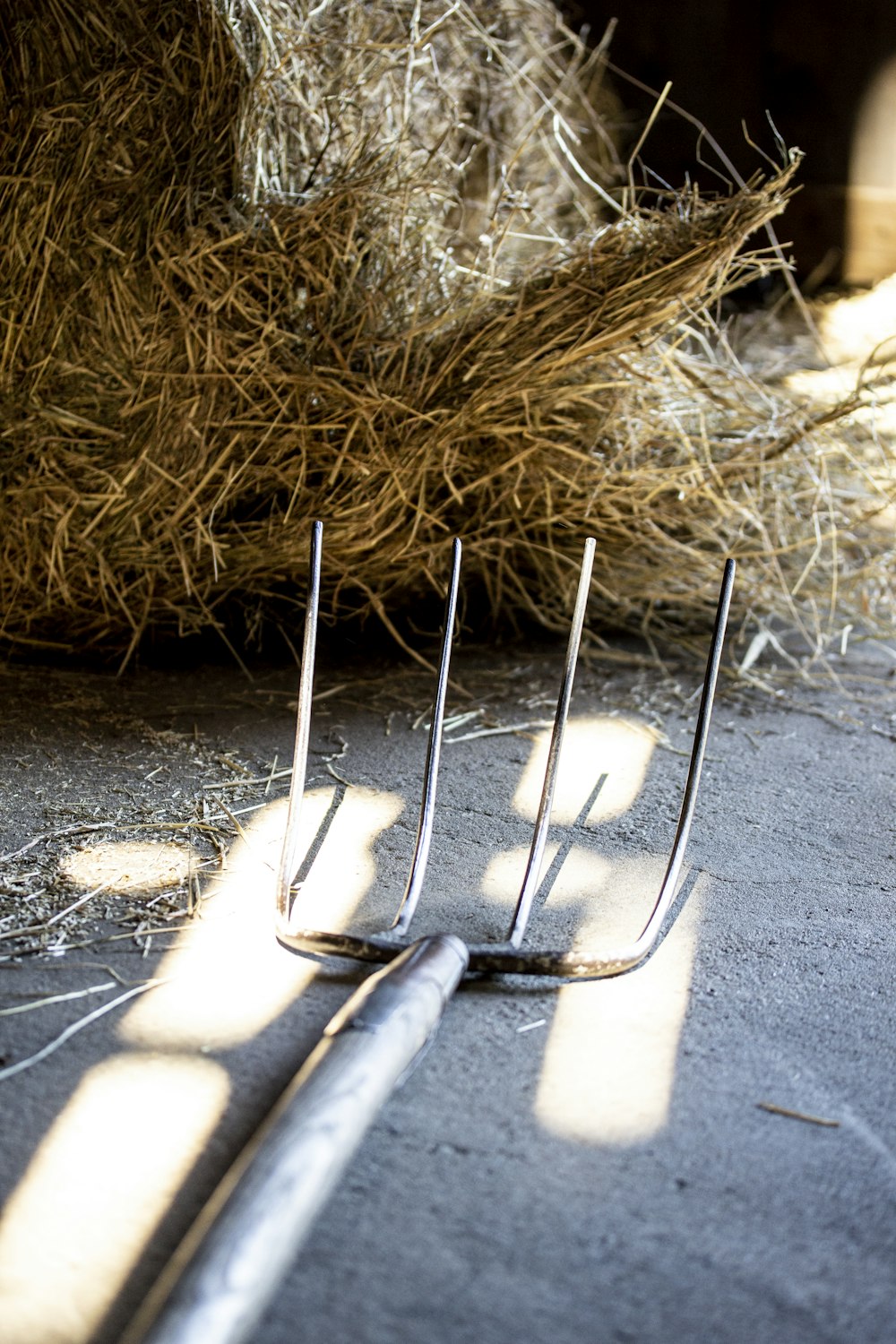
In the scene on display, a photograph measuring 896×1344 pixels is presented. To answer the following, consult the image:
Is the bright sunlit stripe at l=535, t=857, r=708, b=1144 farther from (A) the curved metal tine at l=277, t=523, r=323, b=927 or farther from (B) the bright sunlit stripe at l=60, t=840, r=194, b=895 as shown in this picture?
(B) the bright sunlit stripe at l=60, t=840, r=194, b=895

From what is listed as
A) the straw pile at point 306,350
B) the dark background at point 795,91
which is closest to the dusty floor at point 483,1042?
the straw pile at point 306,350

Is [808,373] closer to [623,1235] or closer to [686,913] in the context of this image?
[686,913]

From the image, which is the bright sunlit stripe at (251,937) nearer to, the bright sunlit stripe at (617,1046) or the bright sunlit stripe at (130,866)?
the bright sunlit stripe at (130,866)

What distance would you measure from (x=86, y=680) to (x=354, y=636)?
0.60 metres

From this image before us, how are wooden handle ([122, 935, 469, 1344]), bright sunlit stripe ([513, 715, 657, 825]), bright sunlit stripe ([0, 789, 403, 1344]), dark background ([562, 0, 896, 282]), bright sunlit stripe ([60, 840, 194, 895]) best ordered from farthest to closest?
dark background ([562, 0, 896, 282])
bright sunlit stripe ([513, 715, 657, 825])
bright sunlit stripe ([60, 840, 194, 895])
bright sunlit stripe ([0, 789, 403, 1344])
wooden handle ([122, 935, 469, 1344])

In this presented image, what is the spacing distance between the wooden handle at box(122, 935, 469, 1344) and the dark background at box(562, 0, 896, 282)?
12.7 feet

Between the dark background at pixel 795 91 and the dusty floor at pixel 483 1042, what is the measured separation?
9.63ft

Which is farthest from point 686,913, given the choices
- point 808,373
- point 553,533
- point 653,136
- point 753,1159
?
point 653,136

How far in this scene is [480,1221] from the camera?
3.67 feet

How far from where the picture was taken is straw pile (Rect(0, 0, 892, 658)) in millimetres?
2166

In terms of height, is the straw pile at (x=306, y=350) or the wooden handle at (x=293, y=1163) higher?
the straw pile at (x=306, y=350)

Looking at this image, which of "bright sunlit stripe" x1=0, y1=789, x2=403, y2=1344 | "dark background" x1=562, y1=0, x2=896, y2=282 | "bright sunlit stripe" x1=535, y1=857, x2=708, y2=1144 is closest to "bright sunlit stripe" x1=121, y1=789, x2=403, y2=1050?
"bright sunlit stripe" x1=0, y1=789, x2=403, y2=1344

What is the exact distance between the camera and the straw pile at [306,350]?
2166mm

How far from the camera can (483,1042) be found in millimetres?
1371
